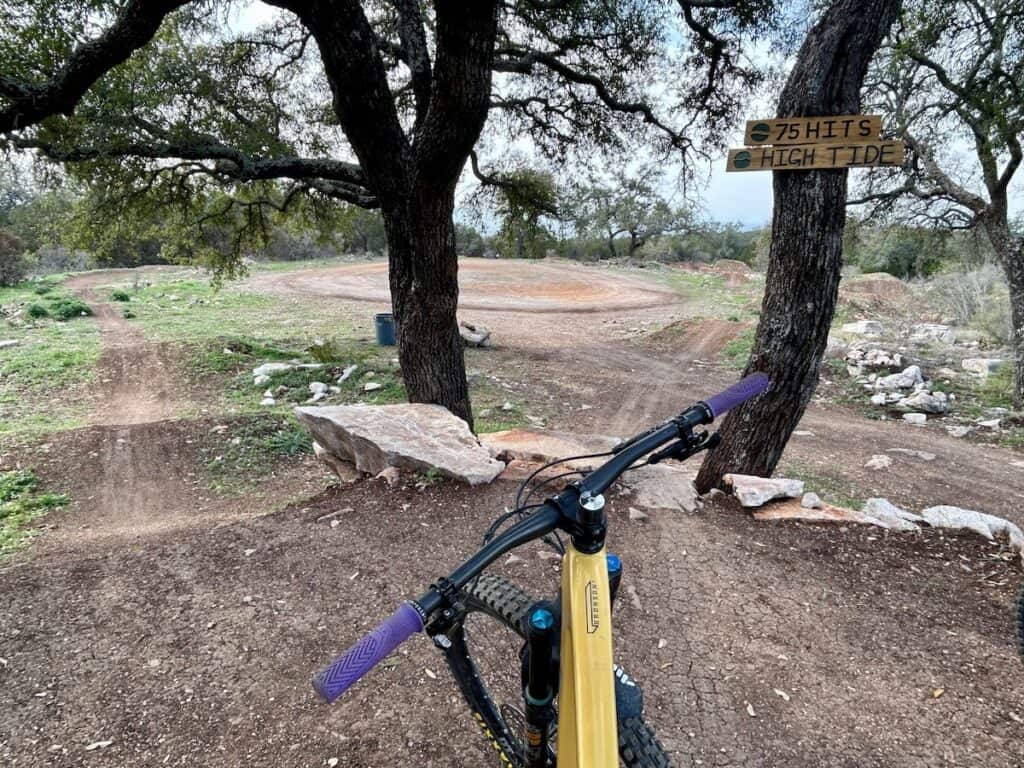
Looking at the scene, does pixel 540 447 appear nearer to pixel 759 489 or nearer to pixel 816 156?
pixel 759 489

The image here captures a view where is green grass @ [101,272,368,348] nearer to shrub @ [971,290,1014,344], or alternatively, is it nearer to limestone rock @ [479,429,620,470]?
limestone rock @ [479,429,620,470]

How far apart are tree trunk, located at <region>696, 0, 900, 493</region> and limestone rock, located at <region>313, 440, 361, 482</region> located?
3.00 meters

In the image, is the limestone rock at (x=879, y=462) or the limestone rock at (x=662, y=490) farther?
the limestone rock at (x=879, y=462)

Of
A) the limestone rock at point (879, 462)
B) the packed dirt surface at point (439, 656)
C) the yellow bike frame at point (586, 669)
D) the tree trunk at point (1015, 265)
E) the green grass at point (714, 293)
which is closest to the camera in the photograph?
the yellow bike frame at point (586, 669)

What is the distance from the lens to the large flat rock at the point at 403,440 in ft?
13.8

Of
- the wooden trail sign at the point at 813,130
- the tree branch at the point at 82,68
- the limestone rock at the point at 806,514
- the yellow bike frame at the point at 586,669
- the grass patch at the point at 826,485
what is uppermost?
the tree branch at the point at 82,68

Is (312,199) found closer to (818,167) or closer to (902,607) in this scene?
(818,167)

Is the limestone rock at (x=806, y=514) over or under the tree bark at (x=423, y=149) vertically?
under

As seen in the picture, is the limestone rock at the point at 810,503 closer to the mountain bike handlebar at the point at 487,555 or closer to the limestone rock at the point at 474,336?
the mountain bike handlebar at the point at 487,555

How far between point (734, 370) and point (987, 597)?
27.9 ft

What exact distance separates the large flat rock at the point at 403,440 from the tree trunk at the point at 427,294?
38 centimetres

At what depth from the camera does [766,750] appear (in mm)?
2002

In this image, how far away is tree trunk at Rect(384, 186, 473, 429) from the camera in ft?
15.3

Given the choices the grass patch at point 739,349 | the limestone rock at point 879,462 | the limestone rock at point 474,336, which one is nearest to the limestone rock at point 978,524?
the limestone rock at point 879,462
